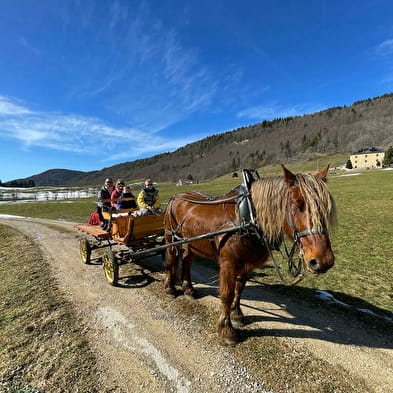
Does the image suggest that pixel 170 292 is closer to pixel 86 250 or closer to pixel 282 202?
Result: pixel 282 202

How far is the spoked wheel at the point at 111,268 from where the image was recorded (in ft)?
21.2

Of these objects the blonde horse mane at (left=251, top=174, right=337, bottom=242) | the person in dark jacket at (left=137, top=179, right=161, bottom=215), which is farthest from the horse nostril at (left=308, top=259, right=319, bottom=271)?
the person in dark jacket at (left=137, top=179, right=161, bottom=215)

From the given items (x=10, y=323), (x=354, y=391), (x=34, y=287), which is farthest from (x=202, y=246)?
(x=34, y=287)

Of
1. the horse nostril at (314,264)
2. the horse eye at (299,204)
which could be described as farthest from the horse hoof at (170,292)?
the horse eye at (299,204)

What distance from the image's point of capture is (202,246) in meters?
5.09

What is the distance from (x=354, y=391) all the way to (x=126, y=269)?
6.23 meters

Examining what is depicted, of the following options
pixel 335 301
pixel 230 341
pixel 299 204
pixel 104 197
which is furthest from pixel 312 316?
pixel 104 197

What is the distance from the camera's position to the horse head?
3.17 metres

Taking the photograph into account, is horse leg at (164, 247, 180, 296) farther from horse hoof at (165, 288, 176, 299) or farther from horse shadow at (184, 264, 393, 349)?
horse shadow at (184, 264, 393, 349)

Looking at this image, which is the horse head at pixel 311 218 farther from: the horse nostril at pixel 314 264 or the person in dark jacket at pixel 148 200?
the person in dark jacket at pixel 148 200

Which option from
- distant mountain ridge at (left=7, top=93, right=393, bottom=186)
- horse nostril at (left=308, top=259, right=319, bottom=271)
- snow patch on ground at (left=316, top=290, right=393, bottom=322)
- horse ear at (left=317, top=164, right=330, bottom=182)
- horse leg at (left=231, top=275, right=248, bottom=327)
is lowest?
snow patch on ground at (left=316, top=290, right=393, bottom=322)

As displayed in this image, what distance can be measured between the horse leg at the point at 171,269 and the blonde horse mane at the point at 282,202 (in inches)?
109

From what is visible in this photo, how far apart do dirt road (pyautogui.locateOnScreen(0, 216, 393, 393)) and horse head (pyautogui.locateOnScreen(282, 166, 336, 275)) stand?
5.38ft

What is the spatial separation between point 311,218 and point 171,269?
3774 mm
